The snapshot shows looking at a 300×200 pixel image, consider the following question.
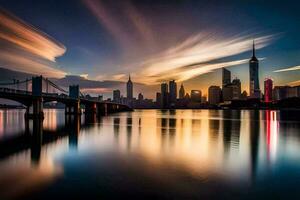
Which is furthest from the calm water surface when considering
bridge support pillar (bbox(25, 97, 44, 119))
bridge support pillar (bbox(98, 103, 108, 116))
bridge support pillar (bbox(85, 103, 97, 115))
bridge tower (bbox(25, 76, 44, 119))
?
bridge support pillar (bbox(98, 103, 108, 116))

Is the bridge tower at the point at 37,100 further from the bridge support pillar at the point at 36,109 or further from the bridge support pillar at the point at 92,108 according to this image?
the bridge support pillar at the point at 92,108

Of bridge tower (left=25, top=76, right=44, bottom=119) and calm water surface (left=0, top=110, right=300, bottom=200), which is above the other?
bridge tower (left=25, top=76, right=44, bottom=119)

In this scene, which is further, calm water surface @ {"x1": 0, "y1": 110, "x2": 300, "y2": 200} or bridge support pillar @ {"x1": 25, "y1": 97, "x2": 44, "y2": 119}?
bridge support pillar @ {"x1": 25, "y1": 97, "x2": 44, "y2": 119}

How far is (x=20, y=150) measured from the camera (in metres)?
24.6

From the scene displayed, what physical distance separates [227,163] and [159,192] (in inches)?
358

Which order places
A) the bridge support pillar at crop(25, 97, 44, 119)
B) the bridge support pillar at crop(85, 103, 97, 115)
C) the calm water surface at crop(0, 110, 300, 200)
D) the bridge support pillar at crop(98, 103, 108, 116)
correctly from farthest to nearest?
the bridge support pillar at crop(98, 103, 108, 116), the bridge support pillar at crop(85, 103, 97, 115), the bridge support pillar at crop(25, 97, 44, 119), the calm water surface at crop(0, 110, 300, 200)

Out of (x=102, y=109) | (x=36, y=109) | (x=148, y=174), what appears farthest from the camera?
(x=102, y=109)

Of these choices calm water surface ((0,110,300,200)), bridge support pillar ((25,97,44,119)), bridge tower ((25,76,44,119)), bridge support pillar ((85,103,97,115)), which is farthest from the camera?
bridge support pillar ((85,103,97,115))

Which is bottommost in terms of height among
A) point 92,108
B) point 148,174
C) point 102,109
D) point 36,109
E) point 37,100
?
point 148,174

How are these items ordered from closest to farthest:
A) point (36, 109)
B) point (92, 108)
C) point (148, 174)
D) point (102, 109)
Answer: point (148, 174) < point (36, 109) < point (92, 108) < point (102, 109)

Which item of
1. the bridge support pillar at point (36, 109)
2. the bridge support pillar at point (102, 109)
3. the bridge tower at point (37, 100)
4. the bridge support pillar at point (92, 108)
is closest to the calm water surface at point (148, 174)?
the bridge tower at point (37, 100)

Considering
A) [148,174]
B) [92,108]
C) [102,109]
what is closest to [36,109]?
[148,174]

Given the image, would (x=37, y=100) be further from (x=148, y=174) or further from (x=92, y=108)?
(x=92, y=108)

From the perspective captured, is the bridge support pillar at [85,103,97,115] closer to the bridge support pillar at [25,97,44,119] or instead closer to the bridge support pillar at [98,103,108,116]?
the bridge support pillar at [98,103,108,116]
